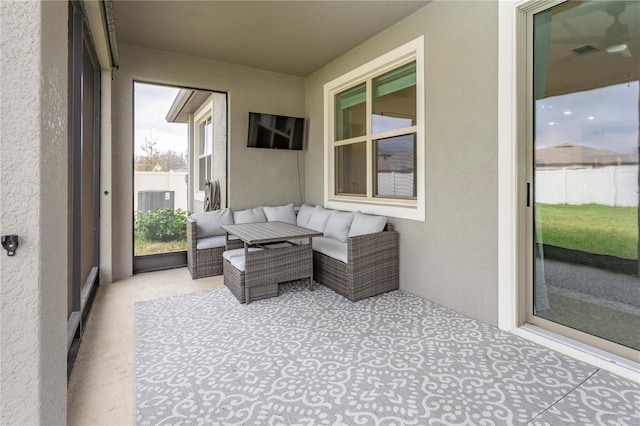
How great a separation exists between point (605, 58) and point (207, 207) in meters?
5.03

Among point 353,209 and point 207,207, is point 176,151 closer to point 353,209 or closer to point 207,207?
point 207,207

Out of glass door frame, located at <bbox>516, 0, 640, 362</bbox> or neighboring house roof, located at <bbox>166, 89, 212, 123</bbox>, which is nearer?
glass door frame, located at <bbox>516, 0, 640, 362</bbox>

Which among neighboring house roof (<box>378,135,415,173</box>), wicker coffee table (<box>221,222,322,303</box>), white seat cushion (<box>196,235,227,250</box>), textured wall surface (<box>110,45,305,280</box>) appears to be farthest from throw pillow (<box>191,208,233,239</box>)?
neighboring house roof (<box>378,135,415,173</box>)

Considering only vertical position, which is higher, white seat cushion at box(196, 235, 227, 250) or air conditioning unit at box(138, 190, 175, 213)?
air conditioning unit at box(138, 190, 175, 213)

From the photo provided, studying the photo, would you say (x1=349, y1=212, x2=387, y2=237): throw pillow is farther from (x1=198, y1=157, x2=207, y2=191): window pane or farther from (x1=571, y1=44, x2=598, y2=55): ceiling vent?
(x1=198, y1=157, x2=207, y2=191): window pane

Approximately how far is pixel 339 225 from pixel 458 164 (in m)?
1.62

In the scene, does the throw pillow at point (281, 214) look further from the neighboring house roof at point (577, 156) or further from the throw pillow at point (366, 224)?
the neighboring house roof at point (577, 156)

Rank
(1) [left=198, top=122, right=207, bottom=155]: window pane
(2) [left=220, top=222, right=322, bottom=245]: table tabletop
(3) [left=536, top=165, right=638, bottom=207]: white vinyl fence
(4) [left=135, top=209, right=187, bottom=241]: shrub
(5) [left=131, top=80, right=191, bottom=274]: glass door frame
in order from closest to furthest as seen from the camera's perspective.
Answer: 1. (3) [left=536, top=165, right=638, bottom=207]: white vinyl fence
2. (2) [left=220, top=222, right=322, bottom=245]: table tabletop
3. (5) [left=131, top=80, right=191, bottom=274]: glass door frame
4. (4) [left=135, top=209, right=187, bottom=241]: shrub
5. (1) [left=198, top=122, right=207, bottom=155]: window pane

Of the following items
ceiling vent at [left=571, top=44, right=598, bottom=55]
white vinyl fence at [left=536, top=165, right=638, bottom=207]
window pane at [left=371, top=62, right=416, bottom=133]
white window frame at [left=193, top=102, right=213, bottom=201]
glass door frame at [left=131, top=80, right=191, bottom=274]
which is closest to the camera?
white vinyl fence at [left=536, top=165, right=638, bottom=207]

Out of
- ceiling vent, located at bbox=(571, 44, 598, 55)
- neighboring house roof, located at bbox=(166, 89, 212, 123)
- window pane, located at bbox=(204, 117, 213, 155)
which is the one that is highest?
neighboring house roof, located at bbox=(166, 89, 212, 123)

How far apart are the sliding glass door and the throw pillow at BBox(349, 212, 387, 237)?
4.78ft

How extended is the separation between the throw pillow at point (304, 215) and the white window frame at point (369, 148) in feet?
0.98

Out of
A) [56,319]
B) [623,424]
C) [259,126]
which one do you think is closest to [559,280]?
[623,424]

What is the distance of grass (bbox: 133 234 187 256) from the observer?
451cm
